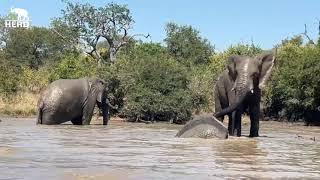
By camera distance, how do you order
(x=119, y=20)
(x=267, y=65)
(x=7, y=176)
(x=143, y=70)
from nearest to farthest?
(x=7, y=176)
(x=267, y=65)
(x=143, y=70)
(x=119, y=20)

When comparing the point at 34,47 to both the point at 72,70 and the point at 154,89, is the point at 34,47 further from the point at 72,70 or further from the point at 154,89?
the point at 154,89

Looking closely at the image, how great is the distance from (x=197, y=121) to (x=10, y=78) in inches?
1007

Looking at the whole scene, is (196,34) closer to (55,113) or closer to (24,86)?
(24,86)

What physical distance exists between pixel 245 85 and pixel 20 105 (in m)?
22.0

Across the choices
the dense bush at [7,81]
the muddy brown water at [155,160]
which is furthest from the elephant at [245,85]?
the dense bush at [7,81]

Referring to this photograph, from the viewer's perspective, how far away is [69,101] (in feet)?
82.2

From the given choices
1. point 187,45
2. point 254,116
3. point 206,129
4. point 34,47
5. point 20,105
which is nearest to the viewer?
point 206,129

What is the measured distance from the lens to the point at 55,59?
65.9 m

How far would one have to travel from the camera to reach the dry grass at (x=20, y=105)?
3581 centimetres

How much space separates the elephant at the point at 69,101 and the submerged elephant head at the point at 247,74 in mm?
7900

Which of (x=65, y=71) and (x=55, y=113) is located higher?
(x=65, y=71)

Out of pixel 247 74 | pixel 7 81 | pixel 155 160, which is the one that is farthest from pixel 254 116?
pixel 7 81

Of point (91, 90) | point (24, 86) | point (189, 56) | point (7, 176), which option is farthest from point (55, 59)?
point (7, 176)

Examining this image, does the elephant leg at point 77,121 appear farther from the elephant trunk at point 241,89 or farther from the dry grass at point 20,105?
the dry grass at point 20,105
